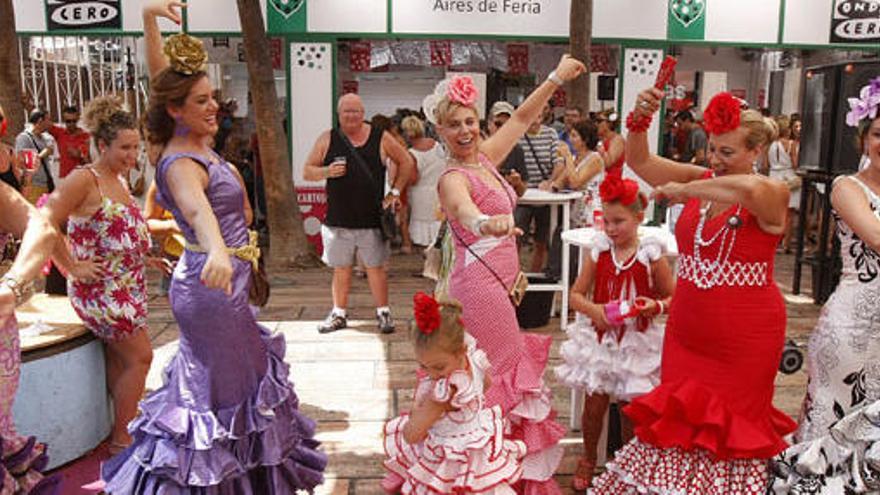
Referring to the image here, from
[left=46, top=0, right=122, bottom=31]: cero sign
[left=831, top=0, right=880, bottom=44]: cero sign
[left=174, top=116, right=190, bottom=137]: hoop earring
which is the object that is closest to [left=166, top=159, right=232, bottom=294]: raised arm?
[left=174, top=116, right=190, bottom=137]: hoop earring

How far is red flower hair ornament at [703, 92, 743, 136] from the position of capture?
257 cm

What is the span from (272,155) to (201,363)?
5957 millimetres

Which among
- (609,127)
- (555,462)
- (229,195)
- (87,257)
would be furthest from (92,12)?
(555,462)

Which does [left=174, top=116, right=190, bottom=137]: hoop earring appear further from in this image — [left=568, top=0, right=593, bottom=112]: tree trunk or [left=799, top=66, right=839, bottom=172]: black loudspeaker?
[left=568, top=0, right=593, bottom=112]: tree trunk

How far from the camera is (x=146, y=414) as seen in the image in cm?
271

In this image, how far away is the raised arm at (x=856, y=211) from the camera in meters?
2.52

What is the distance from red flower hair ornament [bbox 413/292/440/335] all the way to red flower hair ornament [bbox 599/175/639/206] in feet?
3.40

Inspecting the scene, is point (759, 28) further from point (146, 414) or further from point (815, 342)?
point (146, 414)

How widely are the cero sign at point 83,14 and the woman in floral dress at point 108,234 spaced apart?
6590 millimetres

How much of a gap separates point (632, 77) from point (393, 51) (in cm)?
362

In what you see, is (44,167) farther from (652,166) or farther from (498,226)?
(498,226)

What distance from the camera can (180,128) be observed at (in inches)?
103

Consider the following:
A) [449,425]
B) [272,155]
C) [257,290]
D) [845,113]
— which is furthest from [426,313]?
[272,155]

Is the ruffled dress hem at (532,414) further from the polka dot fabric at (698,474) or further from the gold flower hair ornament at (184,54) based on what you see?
the gold flower hair ornament at (184,54)
